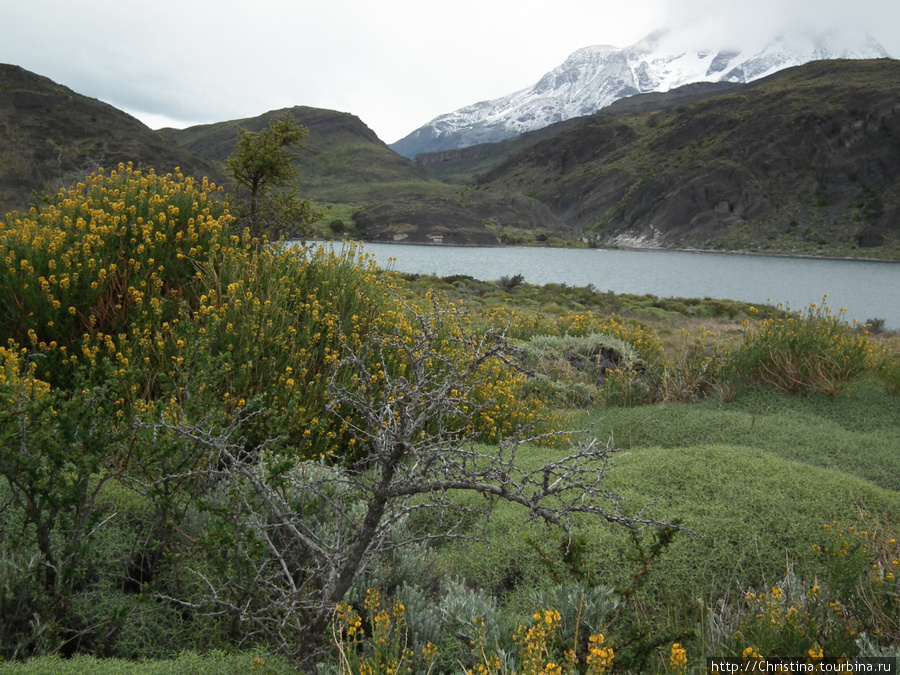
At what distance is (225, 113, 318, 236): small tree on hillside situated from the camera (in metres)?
9.70

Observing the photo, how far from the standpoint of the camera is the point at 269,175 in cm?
994

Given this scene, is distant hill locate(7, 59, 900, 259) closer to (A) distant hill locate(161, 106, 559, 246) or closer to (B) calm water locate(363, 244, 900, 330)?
(A) distant hill locate(161, 106, 559, 246)

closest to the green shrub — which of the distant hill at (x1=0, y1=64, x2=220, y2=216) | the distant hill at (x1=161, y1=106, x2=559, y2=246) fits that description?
the distant hill at (x1=0, y1=64, x2=220, y2=216)

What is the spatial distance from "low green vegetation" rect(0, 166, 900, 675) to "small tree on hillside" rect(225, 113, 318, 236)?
3027mm

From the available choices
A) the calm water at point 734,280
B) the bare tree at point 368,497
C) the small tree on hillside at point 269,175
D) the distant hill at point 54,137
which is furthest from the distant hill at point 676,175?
the bare tree at point 368,497

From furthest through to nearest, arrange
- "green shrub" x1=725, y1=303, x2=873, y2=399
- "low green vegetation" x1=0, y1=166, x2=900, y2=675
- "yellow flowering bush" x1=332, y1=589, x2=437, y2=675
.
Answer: "green shrub" x1=725, y1=303, x2=873, y2=399 → "low green vegetation" x1=0, y1=166, x2=900, y2=675 → "yellow flowering bush" x1=332, y1=589, x2=437, y2=675

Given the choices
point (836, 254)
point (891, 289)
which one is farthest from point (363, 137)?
point (891, 289)

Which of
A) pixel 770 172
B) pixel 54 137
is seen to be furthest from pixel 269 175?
pixel 770 172

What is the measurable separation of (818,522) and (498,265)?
147 ft

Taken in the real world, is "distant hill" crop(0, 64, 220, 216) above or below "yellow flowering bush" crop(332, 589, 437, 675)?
above

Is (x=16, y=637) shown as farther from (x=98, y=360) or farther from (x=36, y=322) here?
(x=36, y=322)

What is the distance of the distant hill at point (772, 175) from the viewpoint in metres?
81.9

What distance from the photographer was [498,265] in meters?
47.6

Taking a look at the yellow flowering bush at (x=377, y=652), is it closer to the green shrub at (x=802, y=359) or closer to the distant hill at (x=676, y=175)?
the green shrub at (x=802, y=359)
